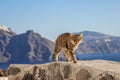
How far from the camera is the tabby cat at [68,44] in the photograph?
12.9 metres

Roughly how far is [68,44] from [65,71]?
122cm

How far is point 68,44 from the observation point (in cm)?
1304

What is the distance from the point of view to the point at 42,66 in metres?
13.0

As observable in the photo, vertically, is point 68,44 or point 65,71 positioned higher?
point 68,44

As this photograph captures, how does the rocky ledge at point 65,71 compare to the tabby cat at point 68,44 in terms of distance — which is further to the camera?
the tabby cat at point 68,44

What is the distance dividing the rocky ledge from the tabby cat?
25.7 inches

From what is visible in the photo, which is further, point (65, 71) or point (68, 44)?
point (68, 44)

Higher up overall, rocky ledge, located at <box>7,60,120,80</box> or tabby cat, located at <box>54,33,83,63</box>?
tabby cat, located at <box>54,33,83,63</box>

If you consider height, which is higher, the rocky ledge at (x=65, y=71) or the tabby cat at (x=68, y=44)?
the tabby cat at (x=68, y=44)

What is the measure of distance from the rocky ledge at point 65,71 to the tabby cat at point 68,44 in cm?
65

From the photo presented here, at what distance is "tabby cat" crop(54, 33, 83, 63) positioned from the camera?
12.9m

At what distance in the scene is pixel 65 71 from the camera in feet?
40.3

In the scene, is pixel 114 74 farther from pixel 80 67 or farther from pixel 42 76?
pixel 42 76

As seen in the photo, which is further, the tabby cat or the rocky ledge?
the tabby cat
